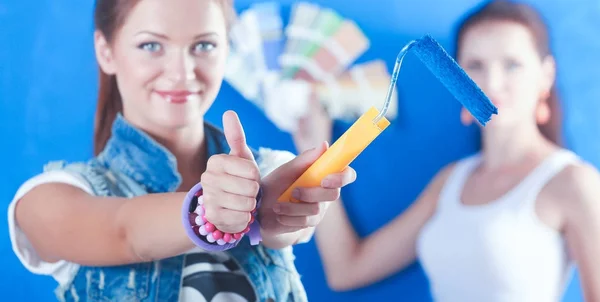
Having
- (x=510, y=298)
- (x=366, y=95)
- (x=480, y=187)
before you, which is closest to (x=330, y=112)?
(x=366, y=95)

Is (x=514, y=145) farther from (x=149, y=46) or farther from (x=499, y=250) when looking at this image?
(x=149, y=46)

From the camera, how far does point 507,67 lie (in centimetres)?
104

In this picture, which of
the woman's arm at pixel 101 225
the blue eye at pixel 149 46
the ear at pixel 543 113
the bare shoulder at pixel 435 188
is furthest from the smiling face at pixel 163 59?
the ear at pixel 543 113

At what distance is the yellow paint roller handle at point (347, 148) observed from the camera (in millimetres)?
558

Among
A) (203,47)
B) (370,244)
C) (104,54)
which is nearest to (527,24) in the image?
(370,244)

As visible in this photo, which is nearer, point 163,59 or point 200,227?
point 200,227

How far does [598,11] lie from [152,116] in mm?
719

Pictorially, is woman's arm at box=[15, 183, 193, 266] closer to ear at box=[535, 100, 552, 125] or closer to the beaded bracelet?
the beaded bracelet

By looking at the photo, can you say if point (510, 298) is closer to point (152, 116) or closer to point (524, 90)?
point (524, 90)

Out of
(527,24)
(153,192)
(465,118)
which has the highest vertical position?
(527,24)

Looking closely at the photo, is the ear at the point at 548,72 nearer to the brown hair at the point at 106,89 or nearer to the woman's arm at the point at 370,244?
the woman's arm at the point at 370,244

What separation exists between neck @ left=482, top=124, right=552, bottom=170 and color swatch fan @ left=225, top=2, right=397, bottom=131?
0.55ft

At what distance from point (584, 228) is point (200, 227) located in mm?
625

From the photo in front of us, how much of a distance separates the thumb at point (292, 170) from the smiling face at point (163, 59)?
0.69 feet
